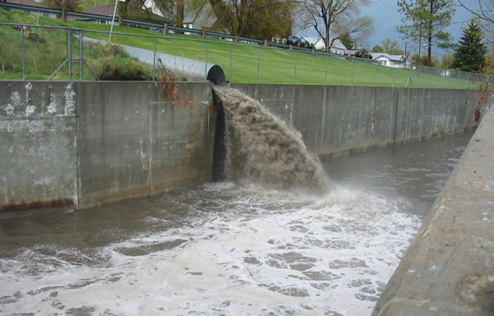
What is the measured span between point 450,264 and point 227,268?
18.4ft

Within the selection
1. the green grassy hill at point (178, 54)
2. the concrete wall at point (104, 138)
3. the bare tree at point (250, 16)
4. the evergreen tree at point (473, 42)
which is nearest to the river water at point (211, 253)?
the concrete wall at point (104, 138)

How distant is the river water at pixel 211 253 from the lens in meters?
6.94

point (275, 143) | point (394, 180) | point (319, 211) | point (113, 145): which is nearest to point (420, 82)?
point (394, 180)

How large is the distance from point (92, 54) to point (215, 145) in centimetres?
435

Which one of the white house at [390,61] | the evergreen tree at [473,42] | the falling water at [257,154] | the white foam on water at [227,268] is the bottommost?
the white foam on water at [227,268]

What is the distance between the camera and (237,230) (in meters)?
10.2

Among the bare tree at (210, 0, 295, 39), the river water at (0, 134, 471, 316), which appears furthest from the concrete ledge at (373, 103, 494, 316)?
the bare tree at (210, 0, 295, 39)

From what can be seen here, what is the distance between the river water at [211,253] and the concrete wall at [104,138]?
1.47 ft

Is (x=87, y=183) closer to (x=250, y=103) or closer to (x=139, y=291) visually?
(x=139, y=291)

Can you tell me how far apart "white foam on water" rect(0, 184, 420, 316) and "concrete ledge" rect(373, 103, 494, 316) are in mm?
3265

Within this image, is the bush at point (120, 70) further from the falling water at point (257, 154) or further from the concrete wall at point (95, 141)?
the falling water at point (257, 154)

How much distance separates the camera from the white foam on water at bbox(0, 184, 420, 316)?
6844 mm

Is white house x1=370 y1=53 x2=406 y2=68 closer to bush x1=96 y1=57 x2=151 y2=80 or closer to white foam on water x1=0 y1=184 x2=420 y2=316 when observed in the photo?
bush x1=96 y1=57 x2=151 y2=80

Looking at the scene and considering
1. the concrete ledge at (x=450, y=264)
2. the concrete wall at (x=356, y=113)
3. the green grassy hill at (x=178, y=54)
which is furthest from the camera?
the concrete wall at (x=356, y=113)
